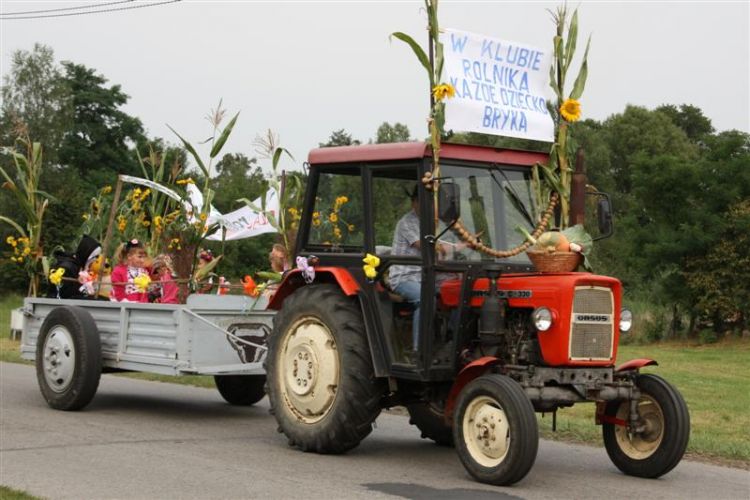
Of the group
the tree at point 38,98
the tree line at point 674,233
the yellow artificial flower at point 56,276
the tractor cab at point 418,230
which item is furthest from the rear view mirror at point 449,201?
the tree at point 38,98

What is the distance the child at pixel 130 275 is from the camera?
11.7 m

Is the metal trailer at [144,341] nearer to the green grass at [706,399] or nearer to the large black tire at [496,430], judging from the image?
the green grass at [706,399]

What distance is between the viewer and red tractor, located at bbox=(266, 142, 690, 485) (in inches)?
305

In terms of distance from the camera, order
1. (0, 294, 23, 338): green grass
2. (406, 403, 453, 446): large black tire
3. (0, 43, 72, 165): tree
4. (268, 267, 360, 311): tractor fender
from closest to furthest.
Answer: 1. (268, 267, 360, 311): tractor fender
2. (406, 403, 453, 446): large black tire
3. (0, 294, 23, 338): green grass
4. (0, 43, 72, 165): tree

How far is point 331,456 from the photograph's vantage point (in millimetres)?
8766

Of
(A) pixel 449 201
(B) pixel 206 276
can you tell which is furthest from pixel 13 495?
(B) pixel 206 276

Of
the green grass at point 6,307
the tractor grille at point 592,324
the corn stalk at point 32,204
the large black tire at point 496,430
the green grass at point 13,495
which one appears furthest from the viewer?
the green grass at point 6,307

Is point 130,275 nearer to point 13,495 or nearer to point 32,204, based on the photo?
point 32,204

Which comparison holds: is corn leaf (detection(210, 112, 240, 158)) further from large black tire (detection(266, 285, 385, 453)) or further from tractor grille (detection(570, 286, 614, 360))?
tractor grille (detection(570, 286, 614, 360))

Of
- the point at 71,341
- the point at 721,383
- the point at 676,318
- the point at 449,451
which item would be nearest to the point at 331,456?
the point at 449,451

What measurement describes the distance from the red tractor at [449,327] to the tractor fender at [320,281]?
0.01m

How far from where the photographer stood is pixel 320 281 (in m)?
9.20

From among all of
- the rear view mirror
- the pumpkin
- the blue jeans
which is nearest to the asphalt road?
the blue jeans

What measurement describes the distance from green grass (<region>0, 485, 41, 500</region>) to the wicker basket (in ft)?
12.0
